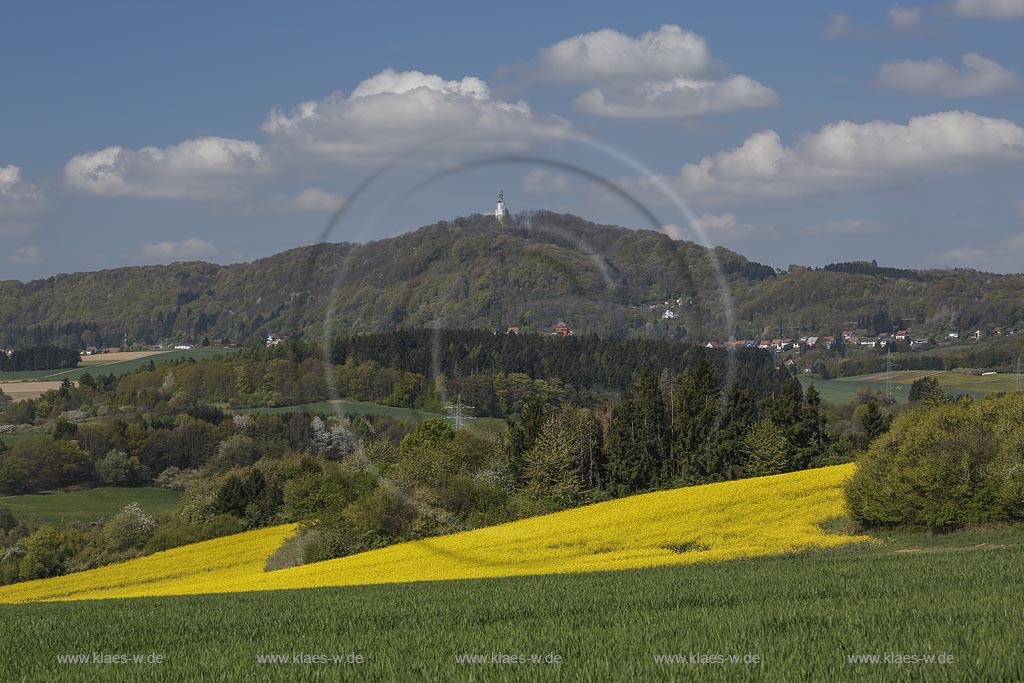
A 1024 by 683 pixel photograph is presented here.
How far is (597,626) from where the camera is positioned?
827 inches

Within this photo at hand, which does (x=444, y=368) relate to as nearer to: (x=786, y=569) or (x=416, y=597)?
(x=416, y=597)

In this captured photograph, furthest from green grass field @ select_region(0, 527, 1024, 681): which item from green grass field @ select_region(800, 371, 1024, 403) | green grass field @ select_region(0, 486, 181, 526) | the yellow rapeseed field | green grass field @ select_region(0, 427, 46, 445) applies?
green grass field @ select_region(0, 427, 46, 445)

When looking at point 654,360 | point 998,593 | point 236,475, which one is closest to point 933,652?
point 998,593

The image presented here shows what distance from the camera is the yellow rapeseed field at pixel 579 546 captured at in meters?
44.1

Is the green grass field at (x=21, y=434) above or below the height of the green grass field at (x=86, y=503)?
above

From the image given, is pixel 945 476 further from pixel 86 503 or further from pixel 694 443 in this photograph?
pixel 86 503

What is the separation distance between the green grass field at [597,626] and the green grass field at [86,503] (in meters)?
83.1

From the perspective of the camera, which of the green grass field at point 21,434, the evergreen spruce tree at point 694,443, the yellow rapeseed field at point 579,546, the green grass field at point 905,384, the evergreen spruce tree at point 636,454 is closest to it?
the yellow rapeseed field at point 579,546

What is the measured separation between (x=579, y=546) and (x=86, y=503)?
91.7 meters

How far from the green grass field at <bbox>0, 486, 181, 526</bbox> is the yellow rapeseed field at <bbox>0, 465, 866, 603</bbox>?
45.4 m

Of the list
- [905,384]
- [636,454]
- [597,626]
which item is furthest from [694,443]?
[905,384]

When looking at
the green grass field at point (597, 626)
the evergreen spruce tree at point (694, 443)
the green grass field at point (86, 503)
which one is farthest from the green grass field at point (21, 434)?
the green grass field at point (597, 626)

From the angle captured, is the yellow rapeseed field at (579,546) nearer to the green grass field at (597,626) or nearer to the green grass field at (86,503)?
the green grass field at (597,626)

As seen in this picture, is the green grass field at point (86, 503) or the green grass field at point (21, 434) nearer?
the green grass field at point (86, 503)
